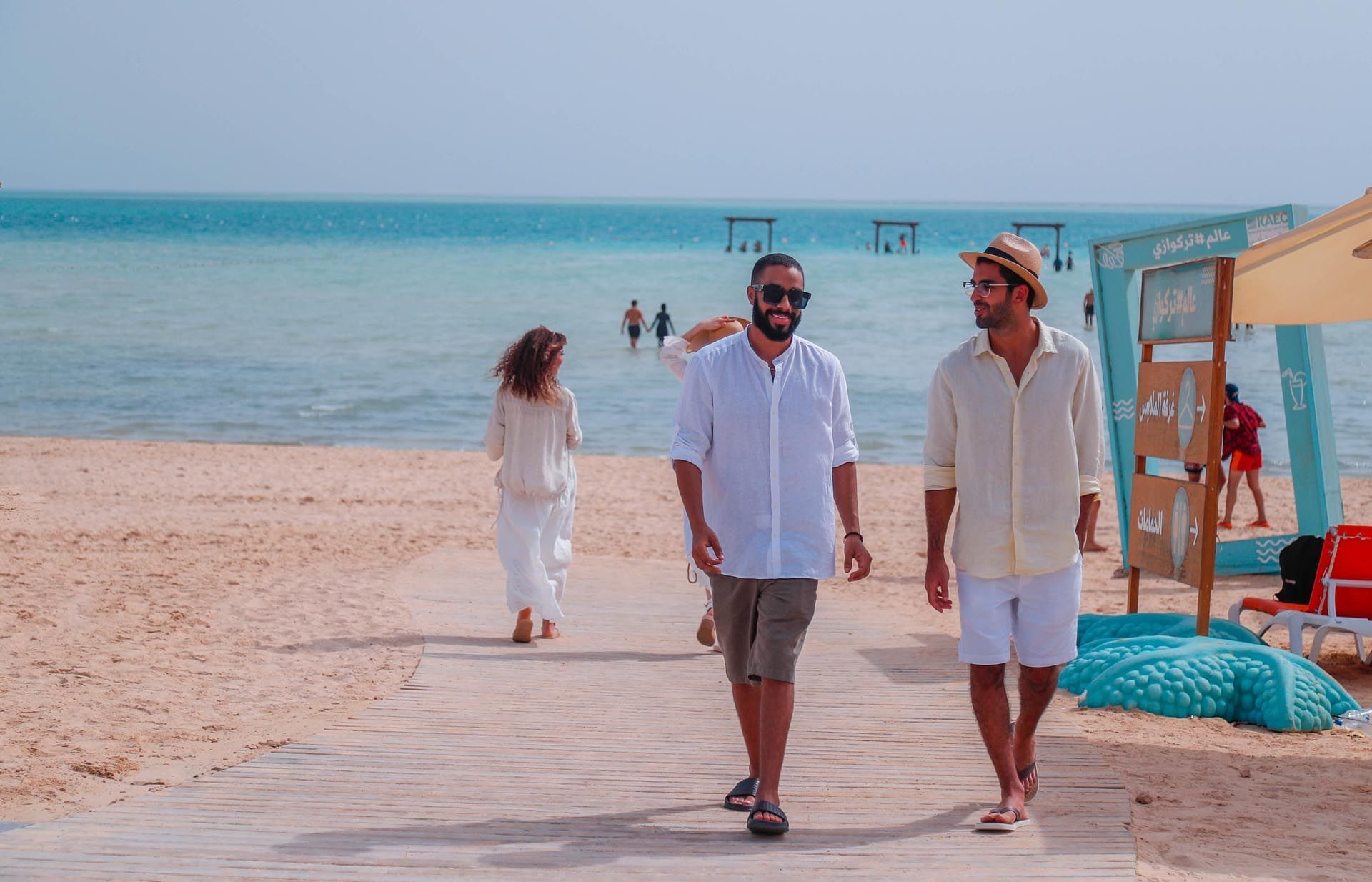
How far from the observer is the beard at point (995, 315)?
3967mm

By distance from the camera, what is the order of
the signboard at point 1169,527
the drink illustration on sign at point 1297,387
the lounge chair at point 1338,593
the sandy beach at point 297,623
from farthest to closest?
the drink illustration on sign at point 1297,387 < the signboard at point 1169,527 < the lounge chair at point 1338,593 < the sandy beach at point 297,623

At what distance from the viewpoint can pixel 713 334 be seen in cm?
625

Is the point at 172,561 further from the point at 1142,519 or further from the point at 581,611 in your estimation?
the point at 1142,519

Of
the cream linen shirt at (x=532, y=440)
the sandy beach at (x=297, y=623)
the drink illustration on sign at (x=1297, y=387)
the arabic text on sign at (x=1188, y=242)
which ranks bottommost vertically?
the sandy beach at (x=297, y=623)

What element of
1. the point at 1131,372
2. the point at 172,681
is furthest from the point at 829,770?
the point at 1131,372

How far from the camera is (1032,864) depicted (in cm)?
366

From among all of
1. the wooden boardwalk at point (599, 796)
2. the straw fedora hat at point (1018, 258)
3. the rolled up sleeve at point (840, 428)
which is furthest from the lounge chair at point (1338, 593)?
the rolled up sleeve at point (840, 428)

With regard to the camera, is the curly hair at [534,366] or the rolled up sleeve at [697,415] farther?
the curly hair at [534,366]

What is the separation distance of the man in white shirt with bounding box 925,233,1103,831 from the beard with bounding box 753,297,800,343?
1.55 ft

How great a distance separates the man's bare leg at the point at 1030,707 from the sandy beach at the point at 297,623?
0.38 m

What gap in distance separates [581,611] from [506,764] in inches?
142

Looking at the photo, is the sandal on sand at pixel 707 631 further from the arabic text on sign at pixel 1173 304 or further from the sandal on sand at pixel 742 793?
the arabic text on sign at pixel 1173 304

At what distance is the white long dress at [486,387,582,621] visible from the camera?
23.2ft

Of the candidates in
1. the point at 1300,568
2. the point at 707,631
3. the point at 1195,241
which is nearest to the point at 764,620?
the point at 707,631
